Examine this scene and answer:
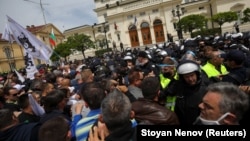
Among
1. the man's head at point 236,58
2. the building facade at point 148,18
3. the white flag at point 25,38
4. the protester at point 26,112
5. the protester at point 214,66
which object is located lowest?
the protester at point 26,112

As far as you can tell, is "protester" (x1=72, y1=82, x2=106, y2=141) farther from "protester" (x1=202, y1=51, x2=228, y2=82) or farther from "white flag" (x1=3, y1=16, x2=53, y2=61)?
"white flag" (x1=3, y1=16, x2=53, y2=61)

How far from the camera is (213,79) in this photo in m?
4.49

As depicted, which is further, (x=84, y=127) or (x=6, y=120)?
(x=6, y=120)

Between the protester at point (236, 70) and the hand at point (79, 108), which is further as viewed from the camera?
the protester at point (236, 70)

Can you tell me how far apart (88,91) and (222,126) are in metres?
1.76

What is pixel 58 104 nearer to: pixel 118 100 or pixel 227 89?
pixel 118 100

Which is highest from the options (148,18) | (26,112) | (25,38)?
(148,18)

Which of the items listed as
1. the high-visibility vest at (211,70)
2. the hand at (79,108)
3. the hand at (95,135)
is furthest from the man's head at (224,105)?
the high-visibility vest at (211,70)

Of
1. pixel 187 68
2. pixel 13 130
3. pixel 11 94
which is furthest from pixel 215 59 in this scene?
pixel 11 94

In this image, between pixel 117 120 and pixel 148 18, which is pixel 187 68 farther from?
pixel 148 18

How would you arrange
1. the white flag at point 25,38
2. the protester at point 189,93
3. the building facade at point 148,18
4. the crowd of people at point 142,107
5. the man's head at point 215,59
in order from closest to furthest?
the crowd of people at point 142,107, the protester at point 189,93, the man's head at point 215,59, the white flag at point 25,38, the building facade at point 148,18

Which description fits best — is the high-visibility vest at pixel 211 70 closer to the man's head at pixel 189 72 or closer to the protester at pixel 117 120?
the man's head at pixel 189 72

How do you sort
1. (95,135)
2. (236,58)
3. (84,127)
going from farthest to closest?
(236,58) → (84,127) → (95,135)

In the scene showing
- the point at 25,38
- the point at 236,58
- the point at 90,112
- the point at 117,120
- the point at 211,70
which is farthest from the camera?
the point at 25,38
